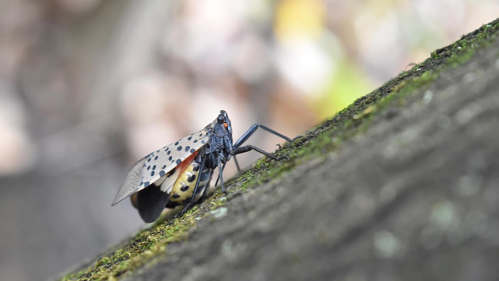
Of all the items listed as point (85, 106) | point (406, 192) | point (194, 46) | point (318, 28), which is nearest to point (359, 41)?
point (318, 28)

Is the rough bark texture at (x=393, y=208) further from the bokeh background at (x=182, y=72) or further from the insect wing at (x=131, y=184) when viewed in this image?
the bokeh background at (x=182, y=72)

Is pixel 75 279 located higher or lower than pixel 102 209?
lower

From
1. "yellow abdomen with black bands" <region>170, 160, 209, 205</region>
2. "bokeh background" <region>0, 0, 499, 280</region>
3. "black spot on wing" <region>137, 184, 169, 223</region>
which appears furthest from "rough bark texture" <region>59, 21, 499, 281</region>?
"bokeh background" <region>0, 0, 499, 280</region>

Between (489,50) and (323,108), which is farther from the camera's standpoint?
(323,108)

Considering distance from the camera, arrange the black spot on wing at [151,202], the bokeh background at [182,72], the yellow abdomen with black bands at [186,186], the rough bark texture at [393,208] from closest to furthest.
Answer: the rough bark texture at [393,208], the black spot on wing at [151,202], the yellow abdomen with black bands at [186,186], the bokeh background at [182,72]

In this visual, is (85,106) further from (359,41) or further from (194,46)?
(359,41)

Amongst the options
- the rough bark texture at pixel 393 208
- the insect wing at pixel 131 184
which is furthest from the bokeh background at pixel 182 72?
the rough bark texture at pixel 393 208
